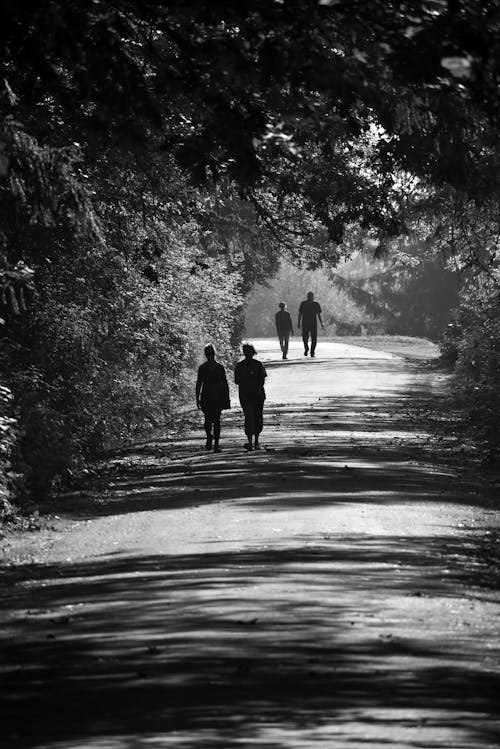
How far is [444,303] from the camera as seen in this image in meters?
96.5

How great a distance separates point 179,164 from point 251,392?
1293 centimetres

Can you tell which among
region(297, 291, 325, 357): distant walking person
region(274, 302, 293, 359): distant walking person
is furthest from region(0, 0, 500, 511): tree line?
region(274, 302, 293, 359): distant walking person

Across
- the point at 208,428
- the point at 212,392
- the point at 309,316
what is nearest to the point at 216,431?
the point at 208,428

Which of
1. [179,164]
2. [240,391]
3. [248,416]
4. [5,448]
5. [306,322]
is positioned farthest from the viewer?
[306,322]

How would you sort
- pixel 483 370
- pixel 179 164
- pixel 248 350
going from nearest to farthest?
pixel 179 164 < pixel 248 350 < pixel 483 370

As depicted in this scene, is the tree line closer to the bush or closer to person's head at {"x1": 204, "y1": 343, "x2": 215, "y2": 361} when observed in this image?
the bush

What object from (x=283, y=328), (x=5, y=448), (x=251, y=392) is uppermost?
(x=283, y=328)

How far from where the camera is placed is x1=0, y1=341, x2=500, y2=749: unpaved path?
873 centimetres

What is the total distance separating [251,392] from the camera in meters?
27.6

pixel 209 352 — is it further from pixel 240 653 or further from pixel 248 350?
pixel 240 653

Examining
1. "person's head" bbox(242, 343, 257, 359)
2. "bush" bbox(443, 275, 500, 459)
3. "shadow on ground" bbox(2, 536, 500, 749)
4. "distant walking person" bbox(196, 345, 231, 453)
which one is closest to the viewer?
"shadow on ground" bbox(2, 536, 500, 749)

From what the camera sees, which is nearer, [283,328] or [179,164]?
[179,164]

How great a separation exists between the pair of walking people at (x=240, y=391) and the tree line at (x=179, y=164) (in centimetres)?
184

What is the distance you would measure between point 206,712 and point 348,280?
96.8 meters
